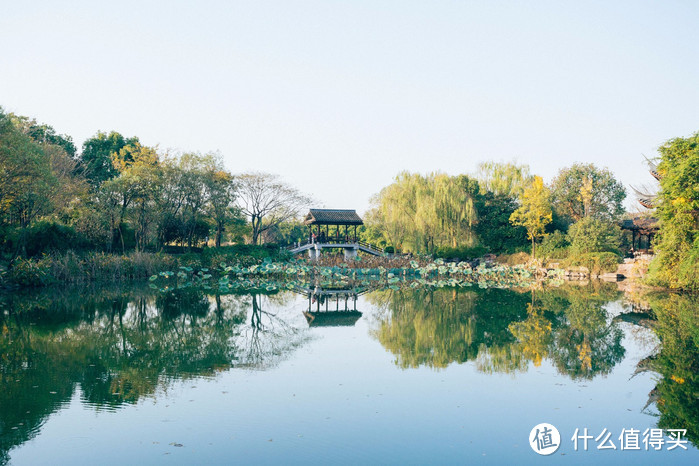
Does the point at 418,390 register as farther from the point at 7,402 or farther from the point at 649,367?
the point at 7,402

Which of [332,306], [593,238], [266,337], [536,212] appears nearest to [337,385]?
[266,337]

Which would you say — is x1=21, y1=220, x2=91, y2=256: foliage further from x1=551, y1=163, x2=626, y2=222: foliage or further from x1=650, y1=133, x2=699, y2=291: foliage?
x1=551, y1=163, x2=626, y2=222: foliage

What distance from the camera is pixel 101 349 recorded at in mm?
8602

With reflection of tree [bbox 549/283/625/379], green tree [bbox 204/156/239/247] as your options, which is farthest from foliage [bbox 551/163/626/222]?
reflection of tree [bbox 549/283/625/379]

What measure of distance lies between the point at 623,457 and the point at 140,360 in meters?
6.43

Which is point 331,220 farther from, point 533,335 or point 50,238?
point 533,335

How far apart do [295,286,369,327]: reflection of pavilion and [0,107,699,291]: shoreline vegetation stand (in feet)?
25.3

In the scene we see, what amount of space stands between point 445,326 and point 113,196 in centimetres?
1846

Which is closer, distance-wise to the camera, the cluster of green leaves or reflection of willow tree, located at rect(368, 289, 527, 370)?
reflection of willow tree, located at rect(368, 289, 527, 370)

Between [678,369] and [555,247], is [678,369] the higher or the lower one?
the lower one

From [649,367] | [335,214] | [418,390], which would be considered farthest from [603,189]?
[418,390]

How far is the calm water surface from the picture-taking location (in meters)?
4.57

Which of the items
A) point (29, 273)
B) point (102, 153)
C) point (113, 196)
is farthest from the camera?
point (102, 153)

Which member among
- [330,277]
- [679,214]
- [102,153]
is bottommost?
[330,277]
